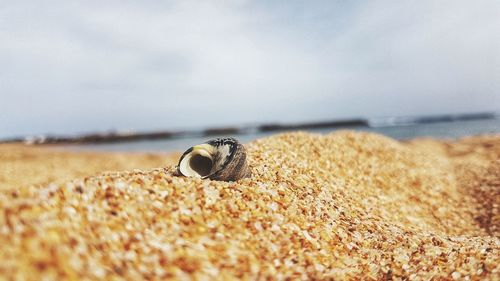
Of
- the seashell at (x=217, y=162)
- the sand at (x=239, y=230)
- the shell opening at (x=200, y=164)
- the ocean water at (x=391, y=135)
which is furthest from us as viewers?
the ocean water at (x=391, y=135)

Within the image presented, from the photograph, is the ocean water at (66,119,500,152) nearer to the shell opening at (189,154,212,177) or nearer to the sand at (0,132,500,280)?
the shell opening at (189,154,212,177)

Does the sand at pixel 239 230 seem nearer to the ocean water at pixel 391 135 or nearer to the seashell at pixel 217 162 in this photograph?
the seashell at pixel 217 162

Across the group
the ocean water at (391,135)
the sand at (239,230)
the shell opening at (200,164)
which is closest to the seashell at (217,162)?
the shell opening at (200,164)

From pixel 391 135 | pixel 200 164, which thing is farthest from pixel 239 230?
pixel 391 135

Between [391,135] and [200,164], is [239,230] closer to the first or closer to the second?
[200,164]

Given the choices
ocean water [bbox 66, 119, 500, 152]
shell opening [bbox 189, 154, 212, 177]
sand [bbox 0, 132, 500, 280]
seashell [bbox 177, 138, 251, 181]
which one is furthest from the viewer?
ocean water [bbox 66, 119, 500, 152]

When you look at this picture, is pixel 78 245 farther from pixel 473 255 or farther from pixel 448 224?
pixel 448 224

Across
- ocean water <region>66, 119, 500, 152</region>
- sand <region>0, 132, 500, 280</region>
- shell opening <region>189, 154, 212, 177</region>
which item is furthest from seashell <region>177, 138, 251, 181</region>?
ocean water <region>66, 119, 500, 152</region>
